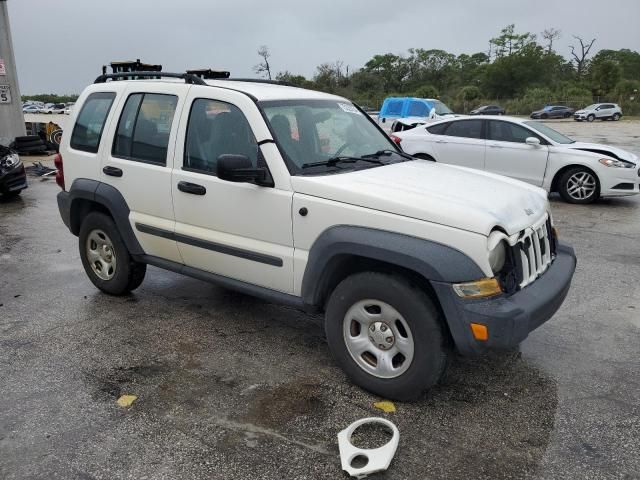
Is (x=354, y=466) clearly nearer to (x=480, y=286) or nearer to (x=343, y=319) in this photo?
(x=343, y=319)

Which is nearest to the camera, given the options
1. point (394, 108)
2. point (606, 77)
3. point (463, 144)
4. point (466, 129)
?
point (463, 144)

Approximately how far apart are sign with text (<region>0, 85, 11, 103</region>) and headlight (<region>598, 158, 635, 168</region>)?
14.7 meters

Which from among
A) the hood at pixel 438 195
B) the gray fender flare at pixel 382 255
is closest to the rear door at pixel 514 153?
the hood at pixel 438 195

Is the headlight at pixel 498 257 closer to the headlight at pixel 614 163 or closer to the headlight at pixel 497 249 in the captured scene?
the headlight at pixel 497 249

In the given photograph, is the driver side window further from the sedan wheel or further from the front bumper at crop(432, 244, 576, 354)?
the front bumper at crop(432, 244, 576, 354)

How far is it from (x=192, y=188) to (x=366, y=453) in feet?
7.45

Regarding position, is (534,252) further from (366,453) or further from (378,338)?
(366,453)

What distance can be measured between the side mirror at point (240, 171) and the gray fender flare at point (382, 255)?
0.59 meters

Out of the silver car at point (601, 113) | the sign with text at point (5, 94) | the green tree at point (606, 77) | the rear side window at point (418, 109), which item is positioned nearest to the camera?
the sign with text at point (5, 94)

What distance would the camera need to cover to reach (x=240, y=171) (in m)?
3.56

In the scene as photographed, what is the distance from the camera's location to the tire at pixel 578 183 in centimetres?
955

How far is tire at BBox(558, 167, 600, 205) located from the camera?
9.55 m

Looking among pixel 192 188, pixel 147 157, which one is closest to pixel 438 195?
pixel 192 188

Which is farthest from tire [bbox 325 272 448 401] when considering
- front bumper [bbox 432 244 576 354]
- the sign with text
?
the sign with text
